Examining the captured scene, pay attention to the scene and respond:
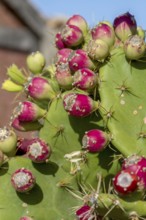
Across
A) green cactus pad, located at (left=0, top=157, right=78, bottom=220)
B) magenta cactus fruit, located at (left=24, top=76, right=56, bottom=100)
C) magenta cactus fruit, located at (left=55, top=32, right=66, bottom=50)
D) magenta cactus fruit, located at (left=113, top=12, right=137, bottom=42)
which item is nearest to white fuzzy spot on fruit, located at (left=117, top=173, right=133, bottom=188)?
green cactus pad, located at (left=0, top=157, right=78, bottom=220)

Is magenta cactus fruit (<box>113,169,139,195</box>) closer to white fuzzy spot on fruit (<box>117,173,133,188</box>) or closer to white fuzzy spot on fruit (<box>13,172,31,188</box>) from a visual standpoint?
white fuzzy spot on fruit (<box>117,173,133,188</box>)

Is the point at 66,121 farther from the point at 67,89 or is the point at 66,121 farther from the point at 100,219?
the point at 100,219

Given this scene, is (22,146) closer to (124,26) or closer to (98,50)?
(98,50)

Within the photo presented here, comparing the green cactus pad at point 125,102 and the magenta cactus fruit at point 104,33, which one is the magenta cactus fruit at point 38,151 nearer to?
the green cactus pad at point 125,102

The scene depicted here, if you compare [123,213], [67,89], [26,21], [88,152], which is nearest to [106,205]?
[123,213]

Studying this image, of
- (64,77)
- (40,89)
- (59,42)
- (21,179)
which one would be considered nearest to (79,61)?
(64,77)

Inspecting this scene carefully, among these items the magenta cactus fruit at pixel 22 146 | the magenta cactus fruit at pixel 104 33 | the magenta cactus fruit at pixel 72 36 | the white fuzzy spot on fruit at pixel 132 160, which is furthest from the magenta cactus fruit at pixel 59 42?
the white fuzzy spot on fruit at pixel 132 160

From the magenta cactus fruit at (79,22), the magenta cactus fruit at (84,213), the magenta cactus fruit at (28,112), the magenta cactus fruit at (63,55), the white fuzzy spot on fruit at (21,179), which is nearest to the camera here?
the magenta cactus fruit at (84,213)
